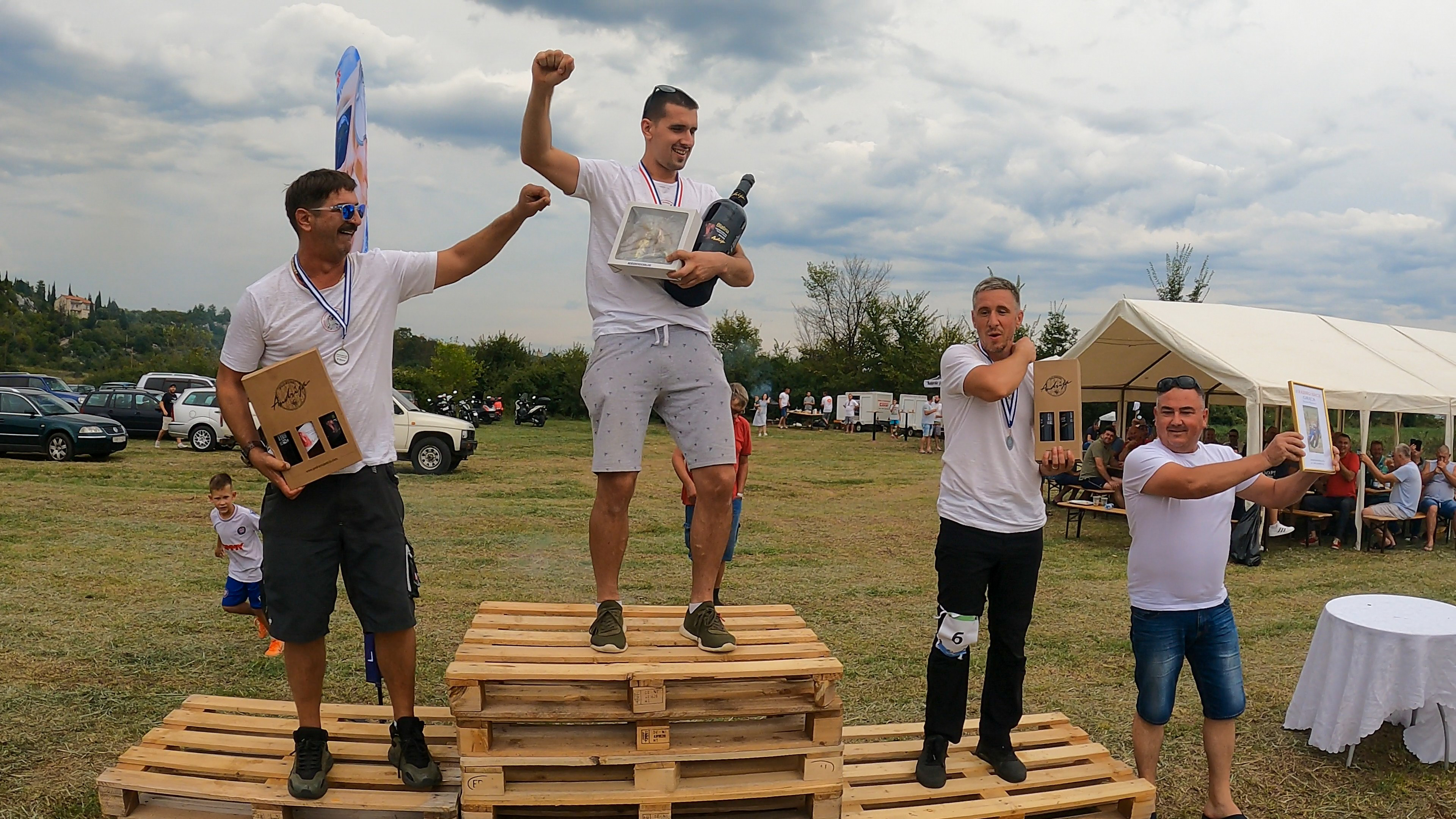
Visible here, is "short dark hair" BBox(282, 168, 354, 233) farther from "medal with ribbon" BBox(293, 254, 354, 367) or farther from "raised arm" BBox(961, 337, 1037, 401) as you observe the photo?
"raised arm" BBox(961, 337, 1037, 401)

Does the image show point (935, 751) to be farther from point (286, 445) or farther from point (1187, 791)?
point (286, 445)

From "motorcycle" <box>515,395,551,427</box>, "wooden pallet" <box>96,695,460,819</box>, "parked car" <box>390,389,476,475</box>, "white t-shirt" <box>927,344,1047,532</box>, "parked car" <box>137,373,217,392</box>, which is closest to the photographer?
"wooden pallet" <box>96,695,460,819</box>

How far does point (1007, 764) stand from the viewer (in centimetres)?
370

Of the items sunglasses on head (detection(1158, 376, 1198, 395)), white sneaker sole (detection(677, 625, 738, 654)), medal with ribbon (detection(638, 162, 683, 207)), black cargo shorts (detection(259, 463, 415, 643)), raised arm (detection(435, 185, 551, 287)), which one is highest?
medal with ribbon (detection(638, 162, 683, 207))

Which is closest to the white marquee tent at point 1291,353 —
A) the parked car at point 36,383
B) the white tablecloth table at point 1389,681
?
the white tablecloth table at point 1389,681

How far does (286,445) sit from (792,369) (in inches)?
1592

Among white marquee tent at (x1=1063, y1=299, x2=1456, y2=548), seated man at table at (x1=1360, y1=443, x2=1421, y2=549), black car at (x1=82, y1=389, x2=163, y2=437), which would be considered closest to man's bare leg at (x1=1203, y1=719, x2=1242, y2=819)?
white marquee tent at (x1=1063, y1=299, x2=1456, y2=548)

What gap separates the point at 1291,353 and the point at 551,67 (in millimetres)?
12196

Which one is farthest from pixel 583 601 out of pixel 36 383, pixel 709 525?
pixel 36 383

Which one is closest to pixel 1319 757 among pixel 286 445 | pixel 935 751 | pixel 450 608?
pixel 935 751

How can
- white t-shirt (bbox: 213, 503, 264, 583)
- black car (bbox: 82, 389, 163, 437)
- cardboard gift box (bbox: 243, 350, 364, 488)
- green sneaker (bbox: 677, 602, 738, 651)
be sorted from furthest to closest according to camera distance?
black car (bbox: 82, 389, 163, 437)
white t-shirt (bbox: 213, 503, 264, 583)
green sneaker (bbox: 677, 602, 738, 651)
cardboard gift box (bbox: 243, 350, 364, 488)

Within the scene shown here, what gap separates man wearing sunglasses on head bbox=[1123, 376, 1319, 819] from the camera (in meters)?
3.56

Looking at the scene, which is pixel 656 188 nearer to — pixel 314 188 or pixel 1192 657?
pixel 314 188

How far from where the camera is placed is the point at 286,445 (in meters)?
2.97
